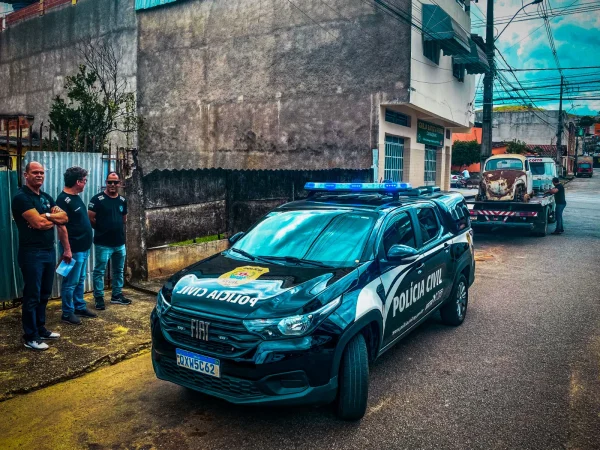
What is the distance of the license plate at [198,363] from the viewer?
3.61 m

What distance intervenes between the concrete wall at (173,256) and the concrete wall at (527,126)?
181 feet

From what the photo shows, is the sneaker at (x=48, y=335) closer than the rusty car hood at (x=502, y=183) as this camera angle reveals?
Yes

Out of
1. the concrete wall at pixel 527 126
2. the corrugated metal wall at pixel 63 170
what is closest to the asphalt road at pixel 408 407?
the corrugated metal wall at pixel 63 170

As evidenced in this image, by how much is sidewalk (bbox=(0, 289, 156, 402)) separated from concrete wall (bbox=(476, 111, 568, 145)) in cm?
5834

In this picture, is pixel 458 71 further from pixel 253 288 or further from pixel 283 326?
pixel 283 326

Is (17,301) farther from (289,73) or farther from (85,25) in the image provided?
(85,25)

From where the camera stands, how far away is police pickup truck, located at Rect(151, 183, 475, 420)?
353cm

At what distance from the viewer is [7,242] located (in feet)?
20.5

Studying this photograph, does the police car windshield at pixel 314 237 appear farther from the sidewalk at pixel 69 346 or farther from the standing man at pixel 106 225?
the standing man at pixel 106 225

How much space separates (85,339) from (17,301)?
164 cm

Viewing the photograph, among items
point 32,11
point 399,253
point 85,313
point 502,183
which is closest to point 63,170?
point 85,313

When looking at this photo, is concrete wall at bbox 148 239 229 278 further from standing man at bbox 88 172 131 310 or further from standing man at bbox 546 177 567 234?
standing man at bbox 546 177 567 234

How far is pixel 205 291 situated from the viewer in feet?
12.8

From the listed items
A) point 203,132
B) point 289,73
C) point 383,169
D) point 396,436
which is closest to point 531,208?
point 383,169
